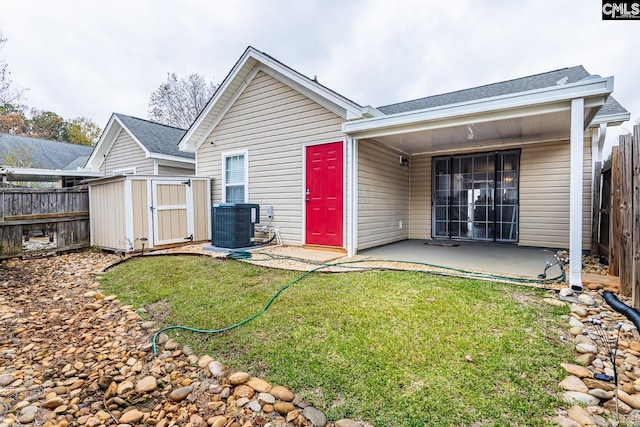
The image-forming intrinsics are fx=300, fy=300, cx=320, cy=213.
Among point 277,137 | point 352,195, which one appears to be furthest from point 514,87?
point 277,137

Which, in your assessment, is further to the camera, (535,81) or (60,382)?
(535,81)

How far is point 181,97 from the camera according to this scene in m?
20.5

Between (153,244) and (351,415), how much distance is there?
19.8ft

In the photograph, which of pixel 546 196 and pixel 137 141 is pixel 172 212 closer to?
pixel 137 141

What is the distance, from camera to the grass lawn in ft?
5.53

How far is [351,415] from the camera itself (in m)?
1.63

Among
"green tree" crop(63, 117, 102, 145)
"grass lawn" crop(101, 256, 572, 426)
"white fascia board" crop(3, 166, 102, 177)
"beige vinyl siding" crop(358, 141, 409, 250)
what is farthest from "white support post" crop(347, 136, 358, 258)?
"green tree" crop(63, 117, 102, 145)

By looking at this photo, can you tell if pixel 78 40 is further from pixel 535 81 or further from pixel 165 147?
pixel 535 81

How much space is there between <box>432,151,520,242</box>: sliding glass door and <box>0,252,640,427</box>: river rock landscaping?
387 centimetres

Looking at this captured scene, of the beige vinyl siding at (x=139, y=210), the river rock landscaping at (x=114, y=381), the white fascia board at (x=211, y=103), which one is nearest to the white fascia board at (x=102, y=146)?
the white fascia board at (x=211, y=103)

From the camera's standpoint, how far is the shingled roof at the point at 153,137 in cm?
952

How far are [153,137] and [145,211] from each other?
500cm

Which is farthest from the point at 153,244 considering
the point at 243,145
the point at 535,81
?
the point at 535,81

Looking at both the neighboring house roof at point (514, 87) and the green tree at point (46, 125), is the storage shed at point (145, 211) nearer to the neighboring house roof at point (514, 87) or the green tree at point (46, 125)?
the neighboring house roof at point (514, 87)
